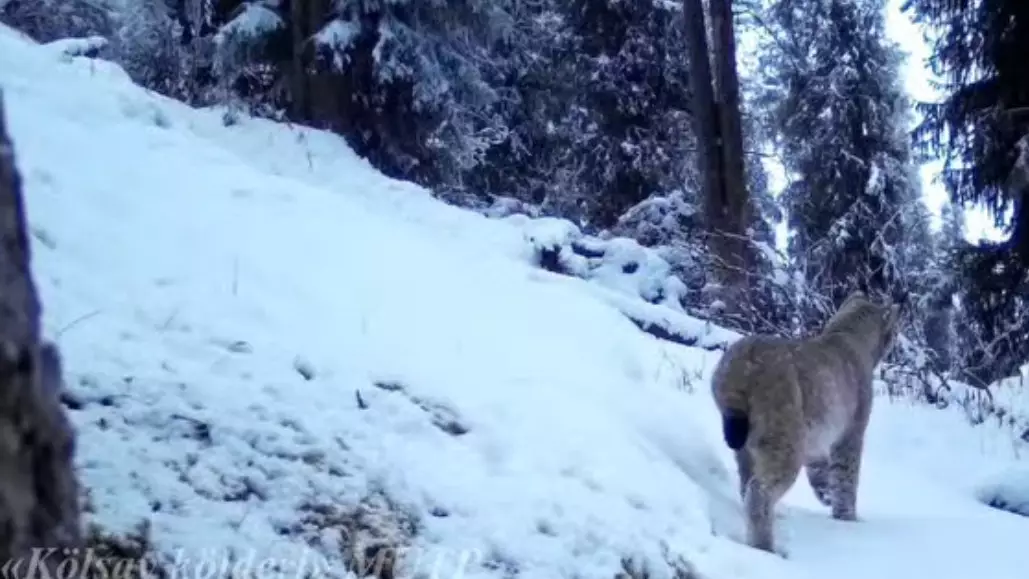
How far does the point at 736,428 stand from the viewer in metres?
5.43

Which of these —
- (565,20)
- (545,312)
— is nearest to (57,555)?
(545,312)

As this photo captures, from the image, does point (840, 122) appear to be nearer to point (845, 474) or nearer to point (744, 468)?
point (845, 474)

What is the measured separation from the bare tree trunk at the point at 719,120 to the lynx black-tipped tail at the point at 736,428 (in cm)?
731

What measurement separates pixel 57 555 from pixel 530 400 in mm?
3608

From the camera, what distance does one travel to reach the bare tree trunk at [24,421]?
142 centimetres

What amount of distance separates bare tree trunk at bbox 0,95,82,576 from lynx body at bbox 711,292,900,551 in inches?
159

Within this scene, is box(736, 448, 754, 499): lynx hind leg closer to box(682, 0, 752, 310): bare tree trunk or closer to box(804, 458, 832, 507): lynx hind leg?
box(804, 458, 832, 507): lynx hind leg

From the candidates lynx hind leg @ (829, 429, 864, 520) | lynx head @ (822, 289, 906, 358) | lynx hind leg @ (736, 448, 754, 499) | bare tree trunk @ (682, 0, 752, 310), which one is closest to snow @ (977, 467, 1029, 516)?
lynx head @ (822, 289, 906, 358)

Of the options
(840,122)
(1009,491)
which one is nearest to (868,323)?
(1009,491)

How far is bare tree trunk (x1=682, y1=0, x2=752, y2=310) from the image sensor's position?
12852 millimetres

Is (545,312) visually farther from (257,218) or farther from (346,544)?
(346,544)

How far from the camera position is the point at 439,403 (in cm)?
476

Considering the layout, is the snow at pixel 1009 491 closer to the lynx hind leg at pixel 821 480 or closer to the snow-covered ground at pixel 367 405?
the snow-covered ground at pixel 367 405

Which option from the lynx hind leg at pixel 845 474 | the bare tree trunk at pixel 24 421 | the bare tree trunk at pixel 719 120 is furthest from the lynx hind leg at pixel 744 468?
the bare tree trunk at pixel 719 120
